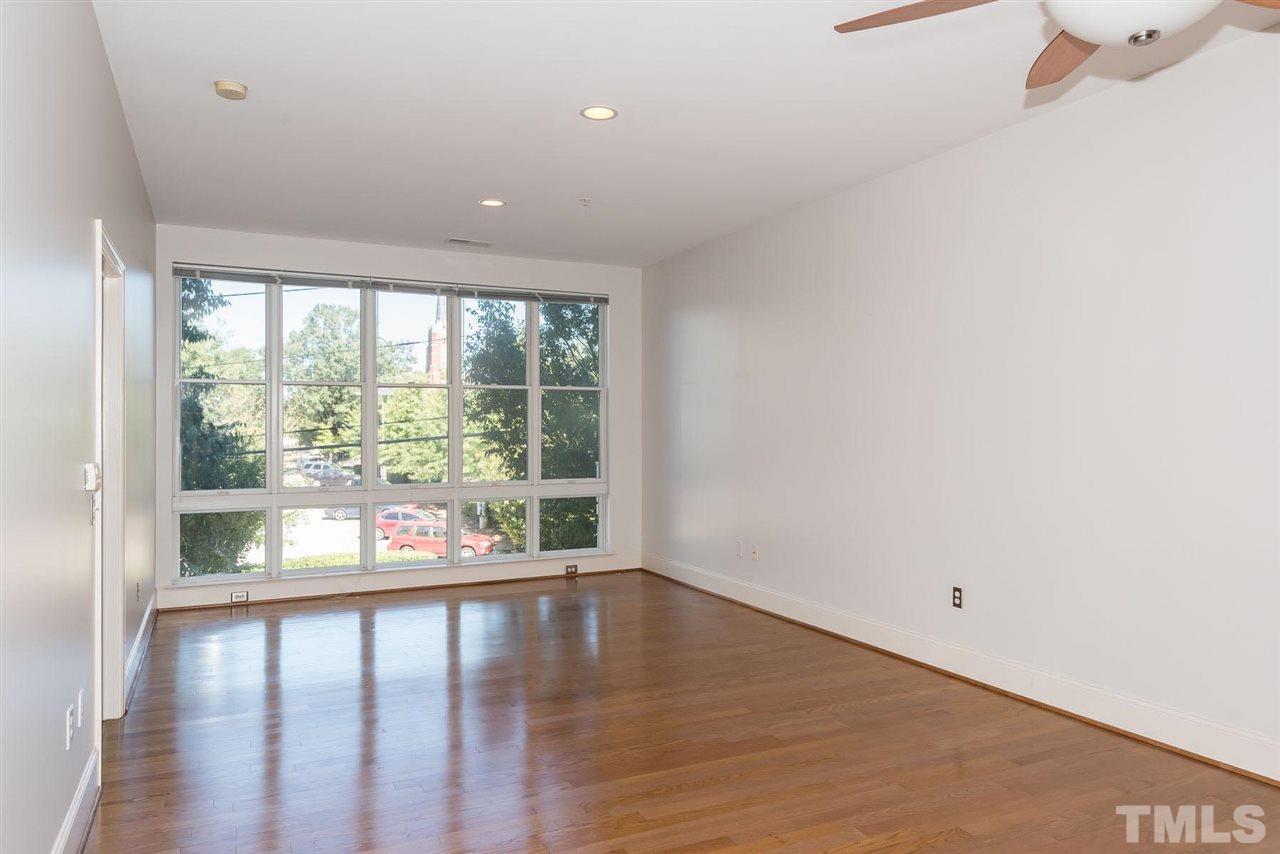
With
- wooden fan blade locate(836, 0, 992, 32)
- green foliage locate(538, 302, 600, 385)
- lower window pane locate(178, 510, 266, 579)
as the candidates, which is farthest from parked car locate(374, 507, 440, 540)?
wooden fan blade locate(836, 0, 992, 32)

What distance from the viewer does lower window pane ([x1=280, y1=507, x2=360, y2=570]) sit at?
254 inches

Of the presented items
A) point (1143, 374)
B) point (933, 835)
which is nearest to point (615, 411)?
point (1143, 374)

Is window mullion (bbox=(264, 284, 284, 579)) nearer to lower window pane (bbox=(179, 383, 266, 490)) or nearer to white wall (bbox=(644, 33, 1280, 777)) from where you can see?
lower window pane (bbox=(179, 383, 266, 490))

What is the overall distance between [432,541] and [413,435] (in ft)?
2.95

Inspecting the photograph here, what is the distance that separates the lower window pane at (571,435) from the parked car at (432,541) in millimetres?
802

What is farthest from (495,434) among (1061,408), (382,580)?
(1061,408)

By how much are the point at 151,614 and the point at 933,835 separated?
5.06 metres

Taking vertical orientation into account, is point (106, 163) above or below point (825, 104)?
below

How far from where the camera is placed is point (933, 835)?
2629mm

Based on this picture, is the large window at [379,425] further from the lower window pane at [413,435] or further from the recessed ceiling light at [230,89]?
the recessed ceiling light at [230,89]

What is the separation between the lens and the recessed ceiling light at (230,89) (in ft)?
11.7

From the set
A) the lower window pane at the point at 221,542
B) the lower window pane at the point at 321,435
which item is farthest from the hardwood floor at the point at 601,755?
the lower window pane at the point at 321,435

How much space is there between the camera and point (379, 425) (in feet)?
22.2

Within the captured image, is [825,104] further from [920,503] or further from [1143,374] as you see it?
[920,503]
